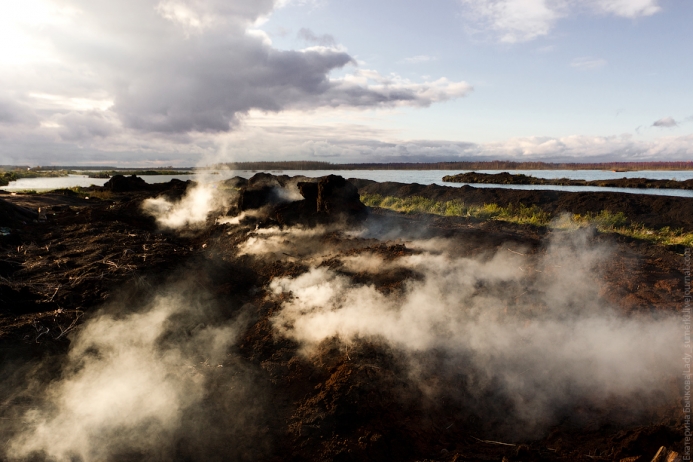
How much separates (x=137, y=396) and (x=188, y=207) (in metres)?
18.7

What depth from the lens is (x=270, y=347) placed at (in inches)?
290

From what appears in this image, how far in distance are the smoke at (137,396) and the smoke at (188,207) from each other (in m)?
12.7

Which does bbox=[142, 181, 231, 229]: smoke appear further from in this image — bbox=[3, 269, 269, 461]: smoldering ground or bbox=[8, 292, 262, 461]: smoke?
bbox=[8, 292, 262, 461]: smoke

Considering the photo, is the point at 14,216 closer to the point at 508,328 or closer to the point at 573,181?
the point at 508,328

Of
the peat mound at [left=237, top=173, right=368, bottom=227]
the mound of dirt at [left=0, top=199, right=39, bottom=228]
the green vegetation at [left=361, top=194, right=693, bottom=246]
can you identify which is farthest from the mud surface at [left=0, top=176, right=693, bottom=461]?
the mound of dirt at [left=0, top=199, right=39, bottom=228]

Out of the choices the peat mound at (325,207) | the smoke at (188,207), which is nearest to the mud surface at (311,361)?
the peat mound at (325,207)

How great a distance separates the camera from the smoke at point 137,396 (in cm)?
484

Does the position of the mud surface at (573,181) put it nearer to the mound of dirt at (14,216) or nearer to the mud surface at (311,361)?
the mud surface at (311,361)

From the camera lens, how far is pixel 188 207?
22750 millimetres

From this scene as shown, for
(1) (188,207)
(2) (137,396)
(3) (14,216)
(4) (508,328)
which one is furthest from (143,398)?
(3) (14,216)

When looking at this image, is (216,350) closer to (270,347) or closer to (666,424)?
(270,347)

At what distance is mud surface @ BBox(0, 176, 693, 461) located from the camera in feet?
15.8

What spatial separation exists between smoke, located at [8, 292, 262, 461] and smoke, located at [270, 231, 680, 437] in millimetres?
1719

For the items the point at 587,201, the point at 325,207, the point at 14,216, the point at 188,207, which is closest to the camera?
the point at 325,207
